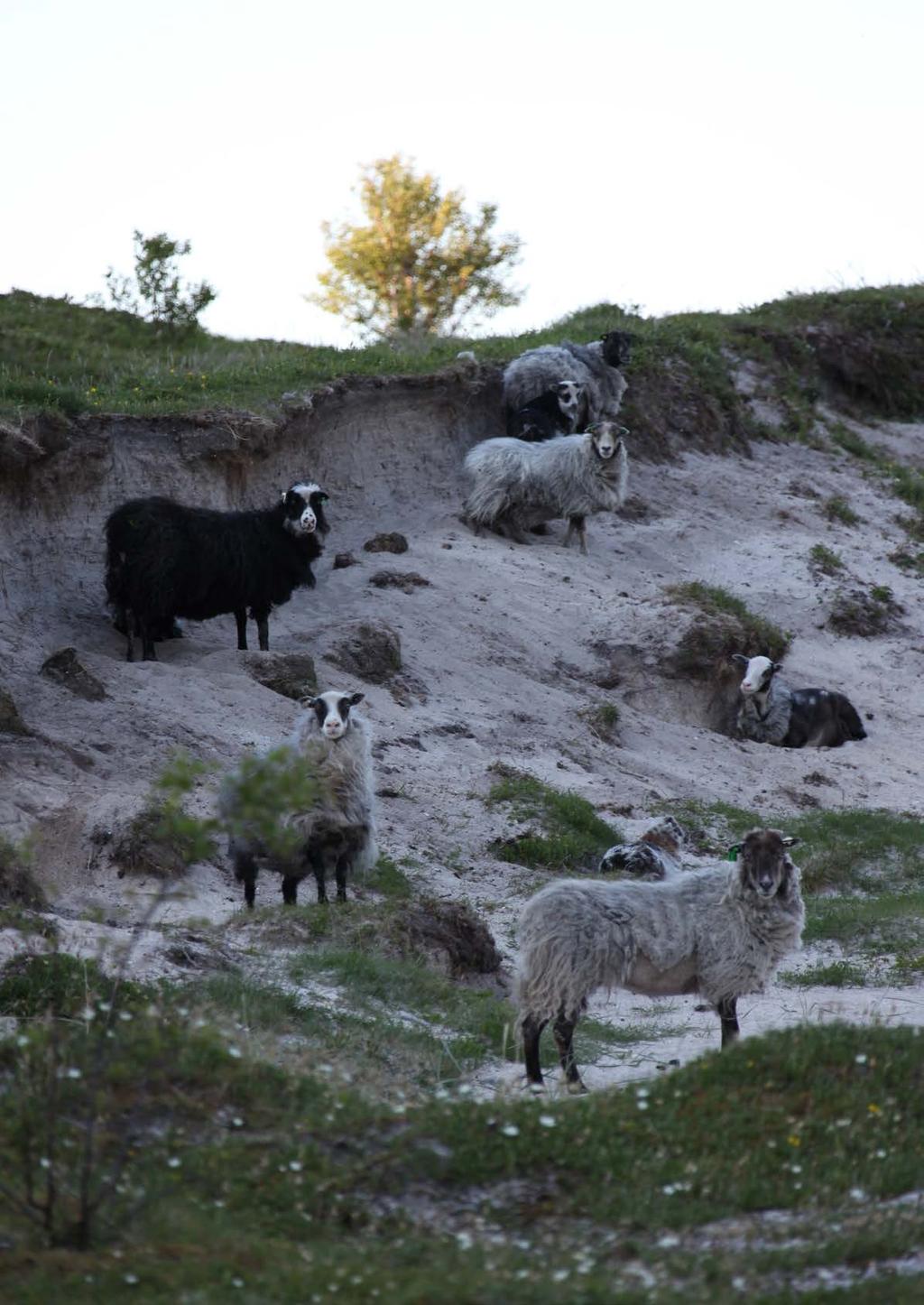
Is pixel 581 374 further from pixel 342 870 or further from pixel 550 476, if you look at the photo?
pixel 342 870

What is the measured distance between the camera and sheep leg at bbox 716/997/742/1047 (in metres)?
9.19

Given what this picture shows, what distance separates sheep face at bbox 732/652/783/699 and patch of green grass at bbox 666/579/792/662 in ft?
2.14

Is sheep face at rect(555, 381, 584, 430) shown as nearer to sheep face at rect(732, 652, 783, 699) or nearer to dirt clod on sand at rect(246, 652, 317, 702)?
sheep face at rect(732, 652, 783, 699)

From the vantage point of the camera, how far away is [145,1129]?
6609 millimetres

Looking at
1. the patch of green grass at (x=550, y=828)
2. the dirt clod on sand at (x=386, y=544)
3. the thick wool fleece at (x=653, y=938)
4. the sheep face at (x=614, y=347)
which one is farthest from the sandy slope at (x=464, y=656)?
the sheep face at (x=614, y=347)

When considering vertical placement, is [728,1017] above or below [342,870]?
below

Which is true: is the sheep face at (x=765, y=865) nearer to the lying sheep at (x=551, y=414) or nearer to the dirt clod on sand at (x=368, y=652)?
the dirt clod on sand at (x=368, y=652)

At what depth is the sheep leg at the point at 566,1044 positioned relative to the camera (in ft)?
28.2

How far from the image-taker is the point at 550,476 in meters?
20.8

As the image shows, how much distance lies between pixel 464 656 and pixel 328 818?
6320mm

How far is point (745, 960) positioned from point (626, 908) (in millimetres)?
749

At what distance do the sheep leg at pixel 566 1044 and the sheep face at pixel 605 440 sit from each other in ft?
41.3

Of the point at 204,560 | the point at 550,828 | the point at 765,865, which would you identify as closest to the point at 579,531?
the point at 204,560

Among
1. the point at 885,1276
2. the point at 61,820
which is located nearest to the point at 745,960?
the point at 885,1276
